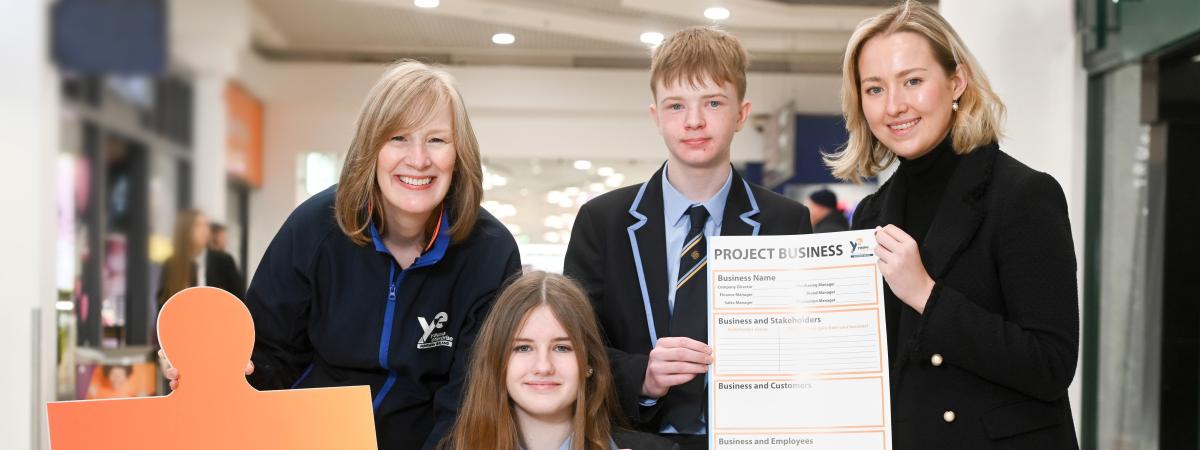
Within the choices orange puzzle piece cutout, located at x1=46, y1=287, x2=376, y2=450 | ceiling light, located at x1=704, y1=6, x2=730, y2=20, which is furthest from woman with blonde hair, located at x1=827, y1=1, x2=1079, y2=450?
ceiling light, located at x1=704, y1=6, x2=730, y2=20

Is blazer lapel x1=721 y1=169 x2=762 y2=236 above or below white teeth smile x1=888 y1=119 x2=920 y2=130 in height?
below

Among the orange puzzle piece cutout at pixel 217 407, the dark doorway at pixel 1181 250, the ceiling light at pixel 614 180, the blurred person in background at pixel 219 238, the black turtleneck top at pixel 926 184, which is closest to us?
the orange puzzle piece cutout at pixel 217 407

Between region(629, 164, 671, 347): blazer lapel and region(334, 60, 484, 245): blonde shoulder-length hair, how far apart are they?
33 centimetres

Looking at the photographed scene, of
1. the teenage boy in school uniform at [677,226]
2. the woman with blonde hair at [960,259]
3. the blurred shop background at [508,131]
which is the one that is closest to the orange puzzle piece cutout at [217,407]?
the teenage boy in school uniform at [677,226]

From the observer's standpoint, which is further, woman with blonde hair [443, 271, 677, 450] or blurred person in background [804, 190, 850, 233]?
blurred person in background [804, 190, 850, 233]

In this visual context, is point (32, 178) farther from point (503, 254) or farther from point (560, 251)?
point (503, 254)

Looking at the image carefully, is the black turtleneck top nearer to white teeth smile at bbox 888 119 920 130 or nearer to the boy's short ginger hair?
white teeth smile at bbox 888 119 920 130

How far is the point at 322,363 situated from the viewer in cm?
216

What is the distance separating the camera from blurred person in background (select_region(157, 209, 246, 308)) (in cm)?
654

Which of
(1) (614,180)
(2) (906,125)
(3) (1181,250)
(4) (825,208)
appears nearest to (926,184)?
(2) (906,125)

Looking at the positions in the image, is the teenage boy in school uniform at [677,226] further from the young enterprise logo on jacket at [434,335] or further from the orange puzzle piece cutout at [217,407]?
the orange puzzle piece cutout at [217,407]

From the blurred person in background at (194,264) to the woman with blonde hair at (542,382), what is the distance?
15.8 feet

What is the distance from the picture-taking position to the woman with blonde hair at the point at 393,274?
6.85ft

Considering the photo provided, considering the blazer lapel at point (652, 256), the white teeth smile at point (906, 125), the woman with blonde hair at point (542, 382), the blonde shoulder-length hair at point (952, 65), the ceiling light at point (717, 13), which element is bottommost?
the woman with blonde hair at point (542, 382)
